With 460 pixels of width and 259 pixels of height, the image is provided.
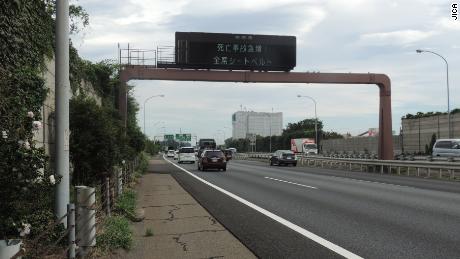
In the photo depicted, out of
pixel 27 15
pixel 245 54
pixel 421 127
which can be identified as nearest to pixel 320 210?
pixel 27 15

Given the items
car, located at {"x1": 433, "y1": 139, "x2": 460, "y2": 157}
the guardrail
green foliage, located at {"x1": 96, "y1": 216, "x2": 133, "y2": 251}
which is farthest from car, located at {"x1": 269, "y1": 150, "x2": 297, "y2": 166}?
green foliage, located at {"x1": 96, "y1": 216, "x2": 133, "y2": 251}

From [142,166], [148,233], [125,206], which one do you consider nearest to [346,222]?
[148,233]

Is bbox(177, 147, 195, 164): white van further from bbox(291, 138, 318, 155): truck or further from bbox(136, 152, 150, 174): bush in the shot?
bbox(291, 138, 318, 155): truck

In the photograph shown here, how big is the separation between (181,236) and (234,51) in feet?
94.4

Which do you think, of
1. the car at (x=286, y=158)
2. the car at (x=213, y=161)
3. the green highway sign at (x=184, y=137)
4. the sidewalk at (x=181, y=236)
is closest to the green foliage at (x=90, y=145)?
the sidewalk at (x=181, y=236)

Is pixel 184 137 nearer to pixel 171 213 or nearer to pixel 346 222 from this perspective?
pixel 171 213

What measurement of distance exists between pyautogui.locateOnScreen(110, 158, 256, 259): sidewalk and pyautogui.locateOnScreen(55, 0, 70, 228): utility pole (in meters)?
1.18

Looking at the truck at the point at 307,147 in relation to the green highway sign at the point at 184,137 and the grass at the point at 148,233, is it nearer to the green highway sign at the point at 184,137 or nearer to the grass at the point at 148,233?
the green highway sign at the point at 184,137

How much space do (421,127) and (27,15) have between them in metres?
61.7

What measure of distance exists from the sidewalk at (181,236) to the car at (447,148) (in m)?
32.3

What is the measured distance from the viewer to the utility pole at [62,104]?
7344mm

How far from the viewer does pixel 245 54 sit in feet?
123

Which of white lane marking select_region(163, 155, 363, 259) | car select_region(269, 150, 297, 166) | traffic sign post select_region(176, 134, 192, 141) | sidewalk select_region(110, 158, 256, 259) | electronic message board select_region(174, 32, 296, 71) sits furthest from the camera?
traffic sign post select_region(176, 134, 192, 141)

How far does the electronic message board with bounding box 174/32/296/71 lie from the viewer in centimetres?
3684
